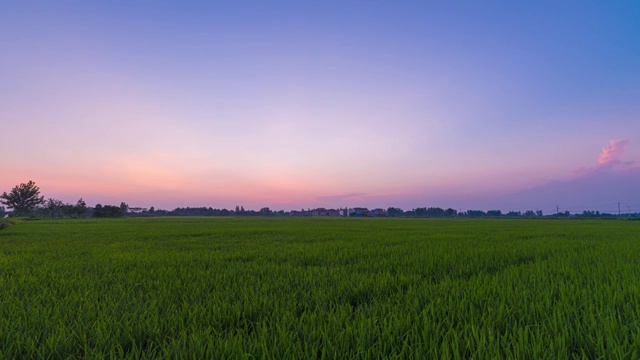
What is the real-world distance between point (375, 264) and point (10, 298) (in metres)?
4.81

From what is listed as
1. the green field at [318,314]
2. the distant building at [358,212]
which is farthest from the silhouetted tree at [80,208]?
the distant building at [358,212]

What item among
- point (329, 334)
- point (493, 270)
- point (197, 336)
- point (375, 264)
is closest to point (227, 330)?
point (197, 336)

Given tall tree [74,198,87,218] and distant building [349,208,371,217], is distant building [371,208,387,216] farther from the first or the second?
tall tree [74,198,87,218]

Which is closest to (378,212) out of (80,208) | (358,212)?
(358,212)

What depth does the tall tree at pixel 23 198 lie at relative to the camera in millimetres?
73438

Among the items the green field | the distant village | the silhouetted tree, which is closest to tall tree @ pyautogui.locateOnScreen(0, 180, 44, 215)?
the silhouetted tree

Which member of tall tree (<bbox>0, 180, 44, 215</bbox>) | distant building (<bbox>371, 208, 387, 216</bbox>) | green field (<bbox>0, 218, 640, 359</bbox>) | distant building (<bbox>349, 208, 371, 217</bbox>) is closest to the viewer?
green field (<bbox>0, 218, 640, 359</bbox>)

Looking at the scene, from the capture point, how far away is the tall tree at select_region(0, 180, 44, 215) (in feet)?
241

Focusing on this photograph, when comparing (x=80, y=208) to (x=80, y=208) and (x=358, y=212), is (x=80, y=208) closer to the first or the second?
(x=80, y=208)

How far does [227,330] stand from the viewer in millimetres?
2318

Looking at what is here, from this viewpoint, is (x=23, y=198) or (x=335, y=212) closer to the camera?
(x=23, y=198)

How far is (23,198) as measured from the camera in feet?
248

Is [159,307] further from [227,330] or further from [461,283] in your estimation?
[461,283]

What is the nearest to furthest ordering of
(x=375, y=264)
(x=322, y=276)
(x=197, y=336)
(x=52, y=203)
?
(x=197, y=336) → (x=322, y=276) → (x=375, y=264) → (x=52, y=203)
